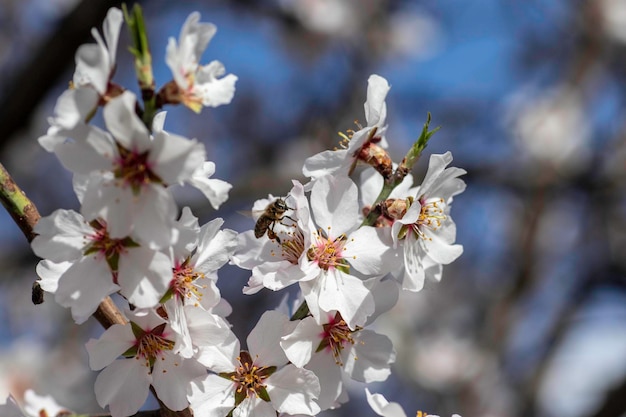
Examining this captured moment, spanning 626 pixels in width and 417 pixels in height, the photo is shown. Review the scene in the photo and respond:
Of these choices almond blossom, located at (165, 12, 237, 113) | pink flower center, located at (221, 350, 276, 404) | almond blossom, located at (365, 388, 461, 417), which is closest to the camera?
almond blossom, located at (165, 12, 237, 113)

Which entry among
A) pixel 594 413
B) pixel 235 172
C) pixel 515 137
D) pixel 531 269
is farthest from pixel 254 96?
pixel 594 413

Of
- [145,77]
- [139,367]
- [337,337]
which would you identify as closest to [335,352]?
[337,337]

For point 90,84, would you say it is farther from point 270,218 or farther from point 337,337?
point 337,337

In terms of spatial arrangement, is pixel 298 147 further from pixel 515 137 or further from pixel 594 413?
pixel 594 413

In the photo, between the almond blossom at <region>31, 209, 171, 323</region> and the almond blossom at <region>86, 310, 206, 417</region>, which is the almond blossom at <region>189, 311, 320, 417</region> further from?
the almond blossom at <region>31, 209, 171, 323</region>

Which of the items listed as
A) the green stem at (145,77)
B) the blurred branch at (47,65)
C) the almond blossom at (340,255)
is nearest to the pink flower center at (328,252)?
the almond blossom at (340,255)

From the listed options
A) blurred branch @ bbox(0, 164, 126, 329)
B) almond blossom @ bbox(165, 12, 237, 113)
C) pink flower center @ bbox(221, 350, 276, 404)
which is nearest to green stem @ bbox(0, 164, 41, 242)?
blurred branch @ bbox(0, 164, 126, 329)

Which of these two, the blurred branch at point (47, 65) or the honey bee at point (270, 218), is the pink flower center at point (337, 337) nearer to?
the honey bee at point (270, 218)
